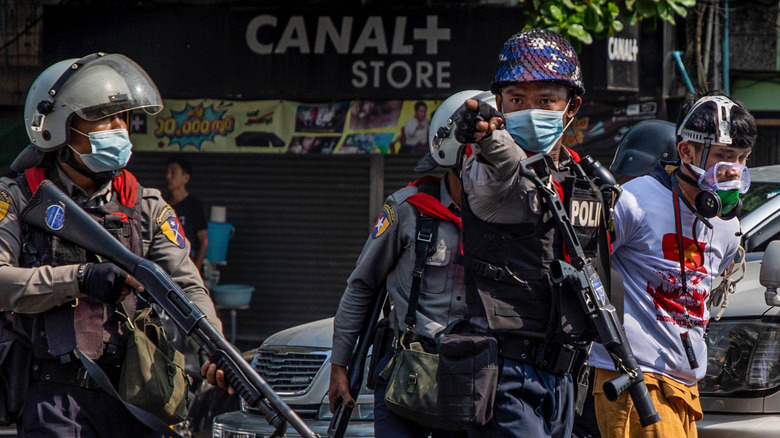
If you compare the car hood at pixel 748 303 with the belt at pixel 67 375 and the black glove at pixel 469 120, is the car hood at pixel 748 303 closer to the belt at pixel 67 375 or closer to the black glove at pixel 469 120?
the black glove at pixel 469 120

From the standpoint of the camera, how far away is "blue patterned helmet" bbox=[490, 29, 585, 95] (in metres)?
2.97

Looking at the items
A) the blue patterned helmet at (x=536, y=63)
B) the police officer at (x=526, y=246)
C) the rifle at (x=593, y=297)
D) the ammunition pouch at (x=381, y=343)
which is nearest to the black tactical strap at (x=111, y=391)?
the ammunition pouch at (x=381, y=343)

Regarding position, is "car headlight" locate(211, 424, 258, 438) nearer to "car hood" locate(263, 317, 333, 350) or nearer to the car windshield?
"car hood" locate(263, 317, 333, 350)

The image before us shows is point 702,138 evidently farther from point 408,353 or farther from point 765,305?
point 408,353

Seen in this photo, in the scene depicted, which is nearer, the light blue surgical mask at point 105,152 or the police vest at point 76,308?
A: the police vest at point 76,308

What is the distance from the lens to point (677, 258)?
3.68 meters

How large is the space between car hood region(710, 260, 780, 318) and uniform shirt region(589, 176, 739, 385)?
2.06 feet

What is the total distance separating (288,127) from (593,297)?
8291 millimetres

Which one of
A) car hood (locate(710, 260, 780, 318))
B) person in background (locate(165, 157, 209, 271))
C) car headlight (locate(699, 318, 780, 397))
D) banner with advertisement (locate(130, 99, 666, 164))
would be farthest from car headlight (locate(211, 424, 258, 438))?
banner with advertisement (locate(130, 99, 666, 164))

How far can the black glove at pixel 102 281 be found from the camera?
3160mm

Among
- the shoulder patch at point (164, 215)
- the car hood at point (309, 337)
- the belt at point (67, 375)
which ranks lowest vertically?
the car hood at point (309, 337)

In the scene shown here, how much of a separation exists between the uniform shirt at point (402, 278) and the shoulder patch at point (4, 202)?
3.95 feet

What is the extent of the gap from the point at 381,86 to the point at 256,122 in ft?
4.77

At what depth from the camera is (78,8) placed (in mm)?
10875
